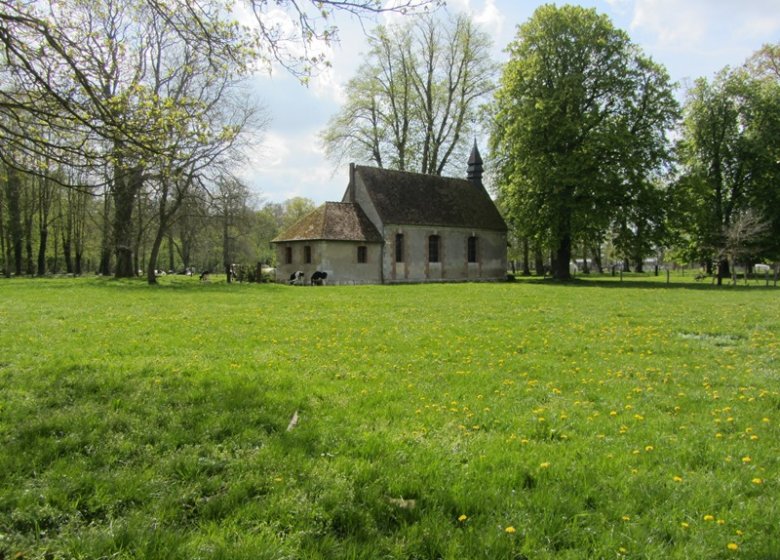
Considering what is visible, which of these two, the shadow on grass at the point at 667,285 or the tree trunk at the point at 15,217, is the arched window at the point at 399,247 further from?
the tree trunk at the point at 15,217

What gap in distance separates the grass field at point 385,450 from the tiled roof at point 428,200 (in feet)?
95.2

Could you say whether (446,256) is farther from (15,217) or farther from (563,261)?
(15,217)

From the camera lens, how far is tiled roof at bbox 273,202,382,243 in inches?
1379

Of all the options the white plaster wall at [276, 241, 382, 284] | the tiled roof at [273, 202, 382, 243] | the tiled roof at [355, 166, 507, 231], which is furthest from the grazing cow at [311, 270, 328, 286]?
the tiled roof at [355, 166, 507, 231]

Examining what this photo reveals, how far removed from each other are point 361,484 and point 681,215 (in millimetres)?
35149

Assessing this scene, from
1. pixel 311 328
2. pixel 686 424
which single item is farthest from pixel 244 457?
pixel 311 328

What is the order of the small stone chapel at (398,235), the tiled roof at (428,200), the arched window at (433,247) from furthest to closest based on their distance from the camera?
the arched window at (433,247) < the tiled roof at (428,200) < the small stone chapel at (398,235)

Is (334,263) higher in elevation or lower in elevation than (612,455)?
higher

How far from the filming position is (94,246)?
51.9 metres

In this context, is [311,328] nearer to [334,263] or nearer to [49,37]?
[49,37]

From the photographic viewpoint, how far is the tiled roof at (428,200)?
124 ft

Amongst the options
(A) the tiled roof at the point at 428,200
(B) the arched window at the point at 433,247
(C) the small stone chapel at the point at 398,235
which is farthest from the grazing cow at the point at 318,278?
(B) the arched window at the point at 433,247

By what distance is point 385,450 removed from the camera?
4535 millimetres

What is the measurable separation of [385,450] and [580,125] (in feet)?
109
